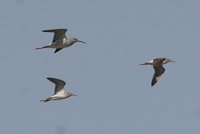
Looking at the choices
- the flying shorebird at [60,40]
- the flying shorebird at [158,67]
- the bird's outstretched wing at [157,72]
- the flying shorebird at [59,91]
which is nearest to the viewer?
the flying shorebird at [60,40]

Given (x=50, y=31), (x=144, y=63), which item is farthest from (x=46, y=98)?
(x=144, y=63)

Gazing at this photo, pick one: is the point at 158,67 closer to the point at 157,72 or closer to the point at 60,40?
the point at 157,72

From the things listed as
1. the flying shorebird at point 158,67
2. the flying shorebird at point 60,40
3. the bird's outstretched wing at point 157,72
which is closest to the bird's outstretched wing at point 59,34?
the flying shorebird at point 60,40

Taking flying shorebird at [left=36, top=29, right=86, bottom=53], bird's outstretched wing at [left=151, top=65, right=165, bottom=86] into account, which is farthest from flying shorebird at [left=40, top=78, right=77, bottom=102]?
bird's outstretched wing at [left=151, top=65, right=165, bottom=86]

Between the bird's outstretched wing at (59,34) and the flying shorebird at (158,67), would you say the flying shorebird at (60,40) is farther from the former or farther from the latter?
the flying shorebird at (158,67)

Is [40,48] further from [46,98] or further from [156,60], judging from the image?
[156,60]

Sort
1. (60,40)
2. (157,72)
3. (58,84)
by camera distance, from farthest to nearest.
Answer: (157,72) → (58,84) → (60,40)

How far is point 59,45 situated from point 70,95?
13.4 feet

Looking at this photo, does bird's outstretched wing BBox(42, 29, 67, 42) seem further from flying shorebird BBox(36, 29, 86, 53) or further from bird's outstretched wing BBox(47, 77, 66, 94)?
bird's outstretched wing BBox(47, 77, 66, 94)

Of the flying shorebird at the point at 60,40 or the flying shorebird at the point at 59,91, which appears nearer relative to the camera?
the flying shorebird at the point at 60,40

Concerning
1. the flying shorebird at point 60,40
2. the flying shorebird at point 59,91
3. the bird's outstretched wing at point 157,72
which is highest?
the flying shorebird at point 60,40

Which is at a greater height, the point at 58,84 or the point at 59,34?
the point at 59,34

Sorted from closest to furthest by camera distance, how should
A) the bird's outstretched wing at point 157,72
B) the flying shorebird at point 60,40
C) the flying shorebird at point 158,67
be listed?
1. the flying shorebird at point 60,40
2. the bird's outstretched wing at point 157,72
3. the flying shorebird at point 158,67

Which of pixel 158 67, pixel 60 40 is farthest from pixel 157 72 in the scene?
pixel 60 40
